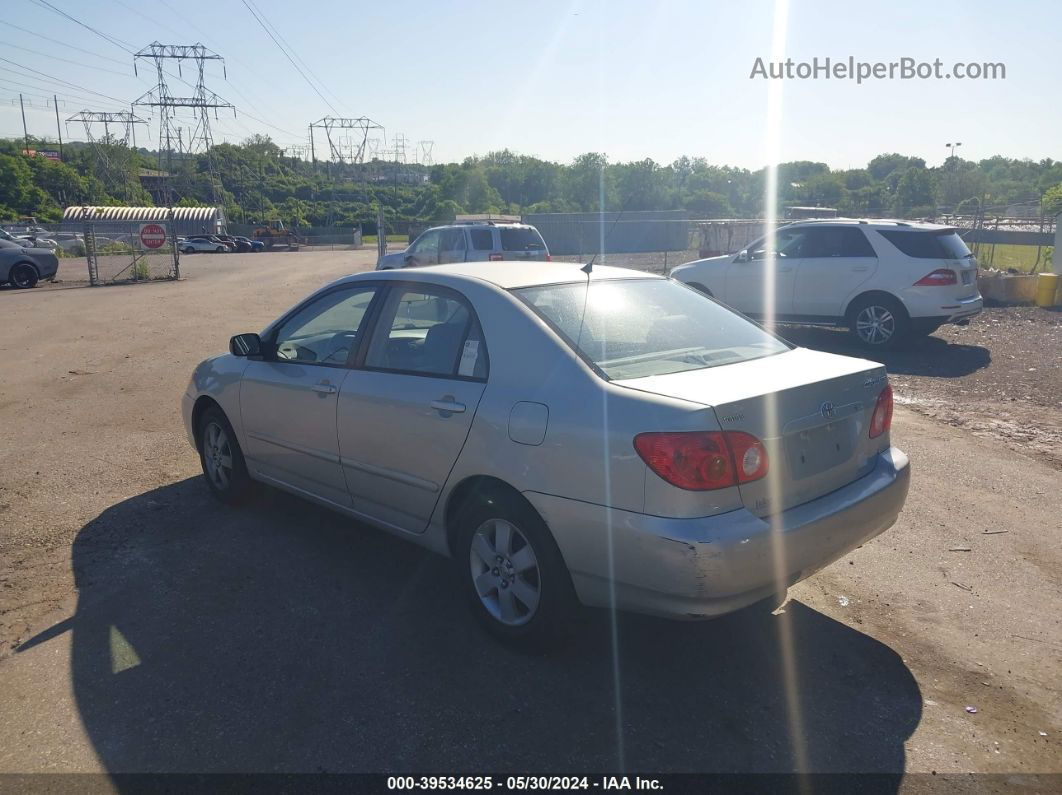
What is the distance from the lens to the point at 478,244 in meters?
18.5

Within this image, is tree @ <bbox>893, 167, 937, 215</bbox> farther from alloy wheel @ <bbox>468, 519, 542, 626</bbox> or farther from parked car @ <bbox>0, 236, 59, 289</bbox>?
alloy wheel @ <bbox>468, 519, 542, 626</bbox>

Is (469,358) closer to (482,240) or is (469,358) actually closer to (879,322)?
(879,322)

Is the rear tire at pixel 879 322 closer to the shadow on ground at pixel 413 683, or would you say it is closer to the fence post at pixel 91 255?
the shadow on ground at pixel 413 683

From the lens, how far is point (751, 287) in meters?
13.4

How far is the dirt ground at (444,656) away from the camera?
3162mm

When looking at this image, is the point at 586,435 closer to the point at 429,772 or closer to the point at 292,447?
the point at 429,772

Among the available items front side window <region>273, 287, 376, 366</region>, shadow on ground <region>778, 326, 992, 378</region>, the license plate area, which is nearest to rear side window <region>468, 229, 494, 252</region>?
shadow on ground <region>778, 326, 992, 378</region>

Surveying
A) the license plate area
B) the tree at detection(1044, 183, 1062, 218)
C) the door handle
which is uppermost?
the tree at detection(1044, 183, 1062, 218)

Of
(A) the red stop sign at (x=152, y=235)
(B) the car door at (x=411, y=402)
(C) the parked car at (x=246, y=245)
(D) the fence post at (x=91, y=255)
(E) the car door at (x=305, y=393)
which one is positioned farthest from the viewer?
(C) the parked car at (x=246, y=245)

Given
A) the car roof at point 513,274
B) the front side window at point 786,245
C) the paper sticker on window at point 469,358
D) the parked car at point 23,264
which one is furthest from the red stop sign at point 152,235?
the paper sticker on window at point 469,358

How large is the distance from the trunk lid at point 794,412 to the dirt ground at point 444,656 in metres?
0.83

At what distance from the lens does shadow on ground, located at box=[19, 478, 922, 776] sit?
3133 millimetres

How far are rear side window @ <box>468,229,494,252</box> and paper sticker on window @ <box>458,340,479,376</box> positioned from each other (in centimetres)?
1453

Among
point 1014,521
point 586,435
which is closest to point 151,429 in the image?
point 586,435
